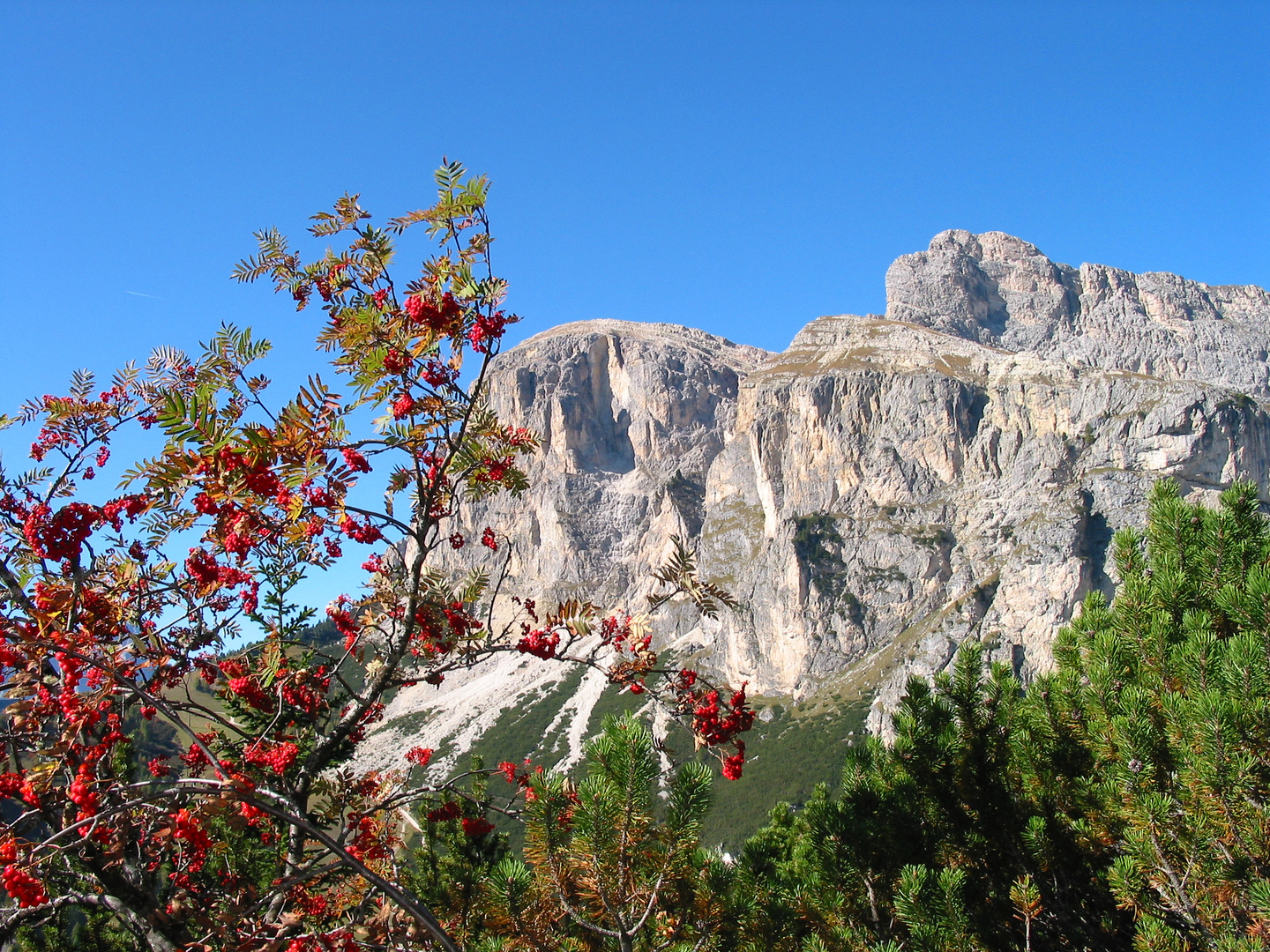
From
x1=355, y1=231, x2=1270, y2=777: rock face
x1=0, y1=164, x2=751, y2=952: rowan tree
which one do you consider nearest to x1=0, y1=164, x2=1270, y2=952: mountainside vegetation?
x1=0, y1=164, x2=751, y2=952: rowan tree

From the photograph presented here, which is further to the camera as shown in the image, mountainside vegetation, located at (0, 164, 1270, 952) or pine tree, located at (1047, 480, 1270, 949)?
pine tree, located at (1047, 480, 1270, 949)

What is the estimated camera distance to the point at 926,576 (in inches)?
4146

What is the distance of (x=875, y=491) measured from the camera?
117875mm

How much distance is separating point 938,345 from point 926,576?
56.3 meters

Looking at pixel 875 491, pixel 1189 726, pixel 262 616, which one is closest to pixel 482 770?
pixel 262 616

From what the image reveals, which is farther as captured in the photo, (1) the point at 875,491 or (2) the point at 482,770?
(1) the point at 875,491

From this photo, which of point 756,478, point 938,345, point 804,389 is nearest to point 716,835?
point 756,478

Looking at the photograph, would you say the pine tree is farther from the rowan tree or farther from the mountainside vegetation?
the rowan tree

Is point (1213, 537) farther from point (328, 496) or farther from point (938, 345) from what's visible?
point (938, 345)

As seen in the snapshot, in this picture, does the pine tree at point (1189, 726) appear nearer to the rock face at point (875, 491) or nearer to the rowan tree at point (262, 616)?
the rowan tree at point (262, 616)

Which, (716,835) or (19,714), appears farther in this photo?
(716,835)

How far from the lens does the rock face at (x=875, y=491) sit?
95275 mm

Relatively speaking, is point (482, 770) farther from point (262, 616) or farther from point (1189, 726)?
point (1189, 726)

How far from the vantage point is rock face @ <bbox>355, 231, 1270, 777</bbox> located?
95.3 meters
